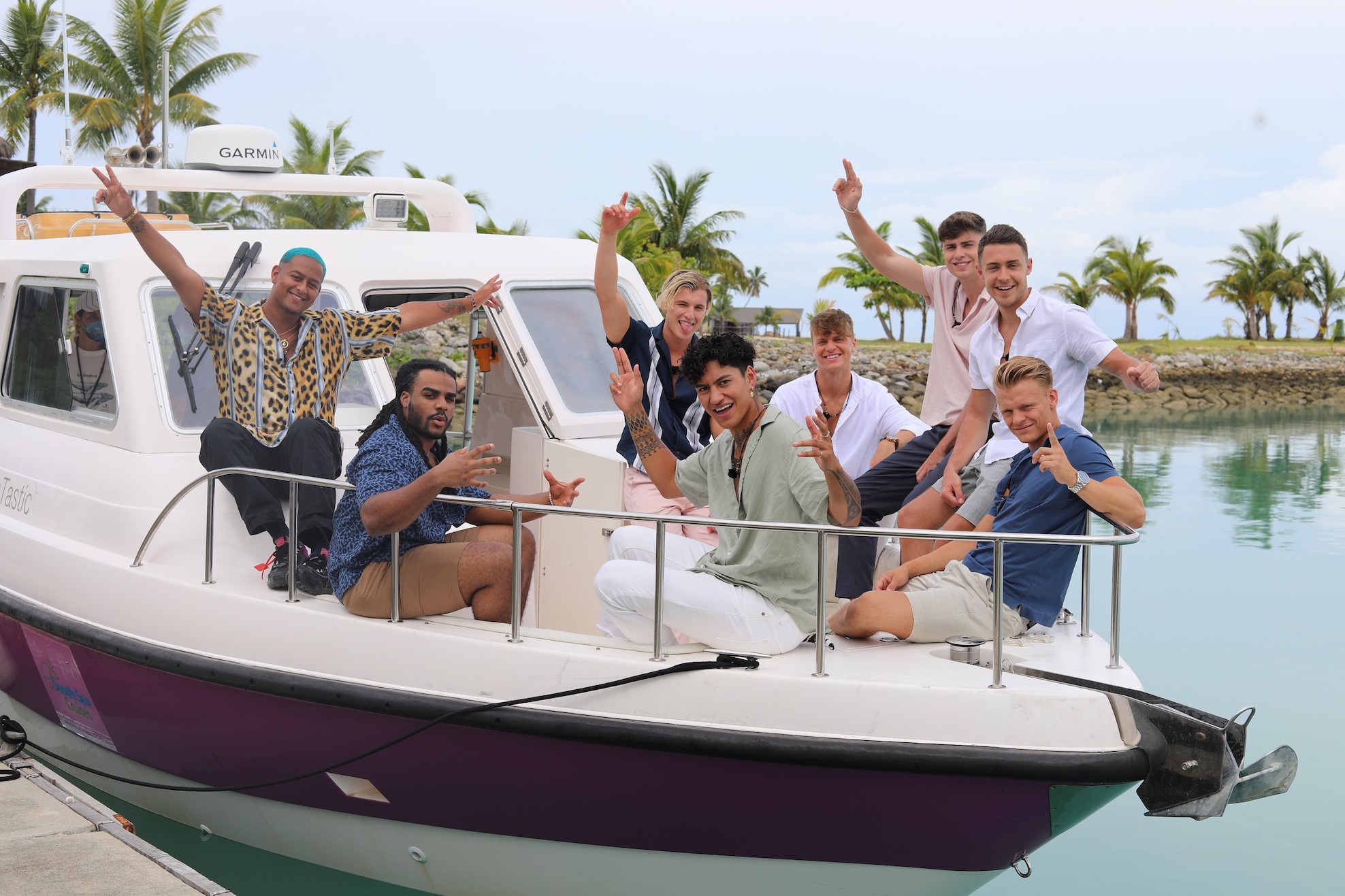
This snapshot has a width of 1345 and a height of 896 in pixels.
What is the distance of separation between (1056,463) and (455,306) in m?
2.62

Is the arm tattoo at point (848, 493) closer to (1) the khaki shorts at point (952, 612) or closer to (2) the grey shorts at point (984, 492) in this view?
(1) the khaki shorts at point (952, 612)

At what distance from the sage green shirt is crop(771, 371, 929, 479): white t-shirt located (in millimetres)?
1158

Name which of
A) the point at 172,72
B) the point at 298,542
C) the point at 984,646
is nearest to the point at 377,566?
the point at 298,542

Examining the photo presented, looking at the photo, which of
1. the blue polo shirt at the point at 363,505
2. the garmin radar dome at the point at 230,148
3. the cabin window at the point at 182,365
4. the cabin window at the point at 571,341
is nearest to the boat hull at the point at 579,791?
the blue polo shirt at the point at 363,505

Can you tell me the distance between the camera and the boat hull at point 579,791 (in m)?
3.47

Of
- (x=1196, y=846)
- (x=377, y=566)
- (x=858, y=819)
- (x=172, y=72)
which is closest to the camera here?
(x=858, y=819)

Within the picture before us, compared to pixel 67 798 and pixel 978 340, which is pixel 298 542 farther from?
pixel 978 340

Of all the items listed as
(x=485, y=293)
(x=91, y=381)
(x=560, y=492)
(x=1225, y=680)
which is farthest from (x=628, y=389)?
(x=1225, y=680)

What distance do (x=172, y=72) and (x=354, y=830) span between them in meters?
29.7

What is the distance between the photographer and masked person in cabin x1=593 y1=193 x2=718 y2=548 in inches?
179

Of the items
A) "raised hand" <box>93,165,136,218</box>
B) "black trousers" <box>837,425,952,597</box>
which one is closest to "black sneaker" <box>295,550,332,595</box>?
"raised hand" <box>93,165,136,218</box>

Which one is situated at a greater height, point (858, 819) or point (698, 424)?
point (698, 424)

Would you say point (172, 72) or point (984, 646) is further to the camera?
point (172, 72)

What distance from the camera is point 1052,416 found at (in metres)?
3.66
